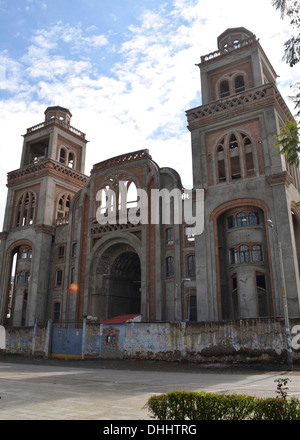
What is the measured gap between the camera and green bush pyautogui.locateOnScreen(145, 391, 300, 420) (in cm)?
598

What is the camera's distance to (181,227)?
33.3m

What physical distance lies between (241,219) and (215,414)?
940 inches

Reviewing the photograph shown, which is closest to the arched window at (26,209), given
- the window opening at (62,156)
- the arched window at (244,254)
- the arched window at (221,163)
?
the window opening at (62,156)

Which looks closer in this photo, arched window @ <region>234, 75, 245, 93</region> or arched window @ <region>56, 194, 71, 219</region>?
arched window @ <region>234, 75, 245, 93</region>

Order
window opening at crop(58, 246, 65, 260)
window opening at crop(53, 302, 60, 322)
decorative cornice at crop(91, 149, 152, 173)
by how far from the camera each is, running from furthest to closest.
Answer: window opening at crop(58, 246, 65, 260) < window opening at crop(53, 302, 60, 322) < decorative cornice at crop(91, 149, 152, 173)

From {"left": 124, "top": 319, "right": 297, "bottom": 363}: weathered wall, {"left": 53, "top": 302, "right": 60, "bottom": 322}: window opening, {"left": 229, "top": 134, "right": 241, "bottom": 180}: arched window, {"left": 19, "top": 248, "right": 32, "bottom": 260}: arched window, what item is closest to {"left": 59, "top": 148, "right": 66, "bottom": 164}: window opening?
{"left": 19, "top": 248, "right": 32, "bottom": 260}: arched window

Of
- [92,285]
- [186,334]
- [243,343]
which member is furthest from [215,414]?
[92,285]

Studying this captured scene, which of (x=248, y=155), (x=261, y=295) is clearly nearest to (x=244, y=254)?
(x=261, y=295)

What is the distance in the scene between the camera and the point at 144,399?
10.3 m

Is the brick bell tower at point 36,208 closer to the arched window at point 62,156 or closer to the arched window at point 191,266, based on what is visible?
the arched window at point 62,156

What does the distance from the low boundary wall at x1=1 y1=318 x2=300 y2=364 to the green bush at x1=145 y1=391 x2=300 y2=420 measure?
1462 centimetres

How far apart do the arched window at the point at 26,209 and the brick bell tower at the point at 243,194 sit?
2242 cm

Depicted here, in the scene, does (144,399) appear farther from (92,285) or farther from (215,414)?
(92,285)

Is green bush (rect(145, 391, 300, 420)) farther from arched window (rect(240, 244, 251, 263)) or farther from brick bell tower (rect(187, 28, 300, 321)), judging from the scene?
arched window (rect(240, 244, 251, 263))
